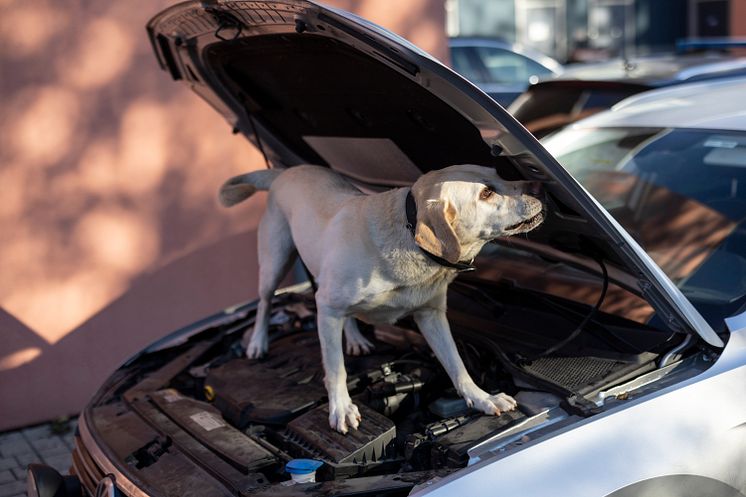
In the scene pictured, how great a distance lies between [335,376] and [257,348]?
83 centimetres

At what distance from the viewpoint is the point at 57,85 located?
543 centimetres

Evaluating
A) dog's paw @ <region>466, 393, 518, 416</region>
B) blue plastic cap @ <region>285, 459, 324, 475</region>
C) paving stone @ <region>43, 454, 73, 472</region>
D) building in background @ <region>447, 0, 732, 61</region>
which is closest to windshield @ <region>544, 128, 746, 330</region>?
dog's paw @ <region>466, 393, 518, 416</region>

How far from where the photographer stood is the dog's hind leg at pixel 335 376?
3.06m

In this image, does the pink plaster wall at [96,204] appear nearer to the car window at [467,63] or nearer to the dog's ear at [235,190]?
the dog's ear at [235,190]

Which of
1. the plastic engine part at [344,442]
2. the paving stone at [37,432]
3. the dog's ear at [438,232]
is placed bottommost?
the paving stone at [37,432]

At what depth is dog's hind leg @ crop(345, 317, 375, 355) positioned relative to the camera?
377 centimetres

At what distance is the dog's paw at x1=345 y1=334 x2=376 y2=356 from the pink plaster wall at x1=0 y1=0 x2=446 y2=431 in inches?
95.5

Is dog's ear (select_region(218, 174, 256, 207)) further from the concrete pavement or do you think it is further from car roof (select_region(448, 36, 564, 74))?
car roof (select_region(448, 36, 564, 74))

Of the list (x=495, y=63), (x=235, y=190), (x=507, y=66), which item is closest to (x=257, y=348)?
(x=235, y=190)

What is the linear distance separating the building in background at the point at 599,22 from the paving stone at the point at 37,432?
49.5 ft

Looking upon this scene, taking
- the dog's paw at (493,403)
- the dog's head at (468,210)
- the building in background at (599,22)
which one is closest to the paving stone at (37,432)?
the dog's paw at (493,403)

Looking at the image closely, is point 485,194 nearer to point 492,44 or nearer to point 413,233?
point 413,233

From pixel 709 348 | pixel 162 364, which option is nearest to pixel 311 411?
pixel 162 364

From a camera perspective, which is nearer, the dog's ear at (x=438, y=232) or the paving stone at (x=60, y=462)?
the dog's ear at (x=438, y=232)
